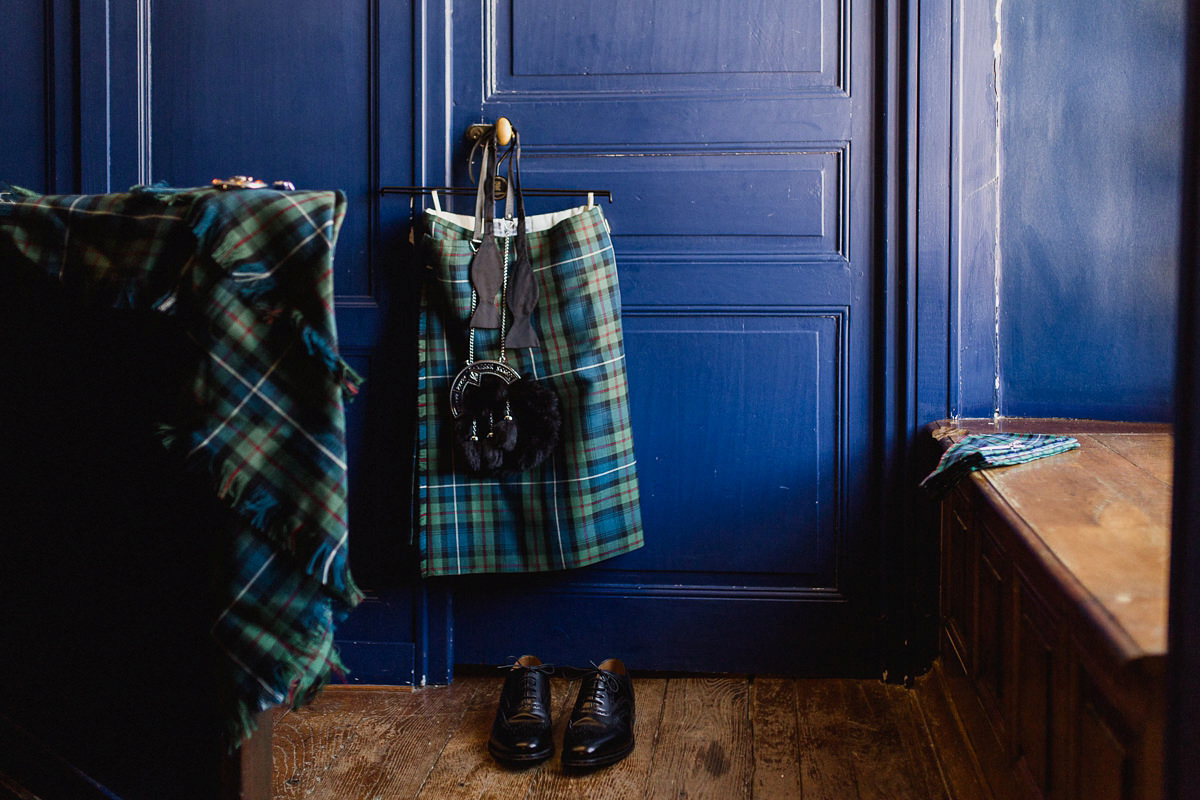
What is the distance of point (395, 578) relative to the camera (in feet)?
6.14

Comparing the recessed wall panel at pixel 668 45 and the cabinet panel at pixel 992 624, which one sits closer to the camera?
the cabinet panel at pixel 992 624

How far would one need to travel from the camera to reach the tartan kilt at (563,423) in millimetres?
1723

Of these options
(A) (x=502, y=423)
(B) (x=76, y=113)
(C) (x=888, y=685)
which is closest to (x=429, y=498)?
(A) (x=502, y=423)

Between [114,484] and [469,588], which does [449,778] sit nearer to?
[469,588]

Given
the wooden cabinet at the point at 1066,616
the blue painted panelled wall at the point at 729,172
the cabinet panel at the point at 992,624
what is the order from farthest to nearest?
the blue painted panelled wall at the point at 729,172, the cabinet panel at the point at 992,624, the wooden cabinet at the point at 1066,616

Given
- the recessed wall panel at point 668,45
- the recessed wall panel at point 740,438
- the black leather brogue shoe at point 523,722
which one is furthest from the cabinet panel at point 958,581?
the recessed wall panel at point 668,45

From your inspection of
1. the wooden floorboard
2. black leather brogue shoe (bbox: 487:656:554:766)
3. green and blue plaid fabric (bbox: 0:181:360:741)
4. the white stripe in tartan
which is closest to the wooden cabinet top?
the wooden floorboard

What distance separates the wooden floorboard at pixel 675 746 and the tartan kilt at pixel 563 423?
1.00ft

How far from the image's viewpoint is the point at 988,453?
1.39 m

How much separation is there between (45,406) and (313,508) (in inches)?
11.9

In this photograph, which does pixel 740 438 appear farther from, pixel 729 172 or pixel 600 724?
pixel 600 724

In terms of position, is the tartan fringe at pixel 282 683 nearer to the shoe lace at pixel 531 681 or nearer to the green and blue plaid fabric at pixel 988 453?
the shoe lace at pixel 531 681

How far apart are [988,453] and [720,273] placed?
67cm

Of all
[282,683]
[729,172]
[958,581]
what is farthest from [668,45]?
[282,683]
